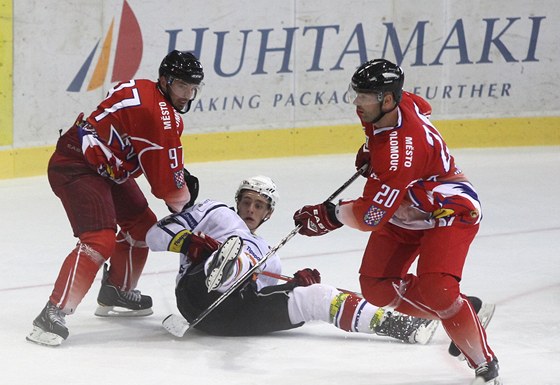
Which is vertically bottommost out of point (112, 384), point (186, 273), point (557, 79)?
point (112, 384)

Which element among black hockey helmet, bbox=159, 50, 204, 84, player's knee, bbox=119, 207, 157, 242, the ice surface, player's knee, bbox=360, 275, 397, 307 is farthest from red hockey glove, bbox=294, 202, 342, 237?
player's knee, bbox=119, 207, 157, 242

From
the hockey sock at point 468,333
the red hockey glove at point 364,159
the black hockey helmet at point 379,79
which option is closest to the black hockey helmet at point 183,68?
the red hockey glove at point 364,159


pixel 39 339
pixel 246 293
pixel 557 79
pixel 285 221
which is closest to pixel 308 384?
pixel 246 293

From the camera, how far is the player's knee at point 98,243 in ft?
14.9

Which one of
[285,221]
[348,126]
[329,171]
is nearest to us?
[285,221]

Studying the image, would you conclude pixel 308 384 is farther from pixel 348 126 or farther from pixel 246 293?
pixel 348 126

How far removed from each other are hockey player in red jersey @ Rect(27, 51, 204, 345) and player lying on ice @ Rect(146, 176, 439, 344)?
0.15 metres

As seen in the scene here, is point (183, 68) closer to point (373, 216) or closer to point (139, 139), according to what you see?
point (139, 139)

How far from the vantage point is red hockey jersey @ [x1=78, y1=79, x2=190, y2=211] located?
455 centimetres

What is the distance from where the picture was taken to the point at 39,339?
4480 mm

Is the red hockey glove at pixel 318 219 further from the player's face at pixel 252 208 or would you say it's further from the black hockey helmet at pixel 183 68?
the black hockey helmet at pixel 183 68

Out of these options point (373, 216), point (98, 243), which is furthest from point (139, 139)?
point (373, 216)

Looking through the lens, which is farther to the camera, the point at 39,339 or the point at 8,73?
the point at 8,73

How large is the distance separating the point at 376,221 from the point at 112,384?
1038mm
